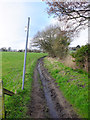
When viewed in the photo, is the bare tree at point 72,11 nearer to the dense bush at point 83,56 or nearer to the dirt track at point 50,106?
the dense bush at point 83,56

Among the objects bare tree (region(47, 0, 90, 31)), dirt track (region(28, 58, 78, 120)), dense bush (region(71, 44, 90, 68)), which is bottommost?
dirt track (region(28, 58, 78, 120))

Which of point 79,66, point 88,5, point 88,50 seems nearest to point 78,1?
point 88,5

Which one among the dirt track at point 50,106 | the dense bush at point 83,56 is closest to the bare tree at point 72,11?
the dense bush at point 83,56

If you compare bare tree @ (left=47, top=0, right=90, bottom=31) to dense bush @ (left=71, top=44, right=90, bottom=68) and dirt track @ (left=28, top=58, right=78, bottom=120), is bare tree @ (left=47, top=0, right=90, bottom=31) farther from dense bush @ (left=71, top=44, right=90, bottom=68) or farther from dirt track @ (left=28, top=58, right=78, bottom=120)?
dirt track @ (left=28, top=58, right=78, bottom=120)

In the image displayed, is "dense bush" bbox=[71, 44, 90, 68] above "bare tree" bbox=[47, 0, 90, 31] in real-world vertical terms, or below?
below

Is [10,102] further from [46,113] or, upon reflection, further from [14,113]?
[46,113]

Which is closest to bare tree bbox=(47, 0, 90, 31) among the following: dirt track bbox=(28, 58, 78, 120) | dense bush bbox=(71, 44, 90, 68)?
dense bush bbox=(71, 44, 90, 68)

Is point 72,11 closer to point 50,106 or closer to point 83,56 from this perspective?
point 83,56

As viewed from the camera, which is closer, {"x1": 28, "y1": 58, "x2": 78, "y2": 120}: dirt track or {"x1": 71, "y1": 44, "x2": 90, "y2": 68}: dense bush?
{"x1": 28, "y1": 58, "x2": 78, "y2": 120}: dirt track

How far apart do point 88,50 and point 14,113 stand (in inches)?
298

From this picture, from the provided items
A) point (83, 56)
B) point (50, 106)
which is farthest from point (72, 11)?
point (50, 106)

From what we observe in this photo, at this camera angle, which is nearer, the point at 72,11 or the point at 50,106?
the point at 50,106

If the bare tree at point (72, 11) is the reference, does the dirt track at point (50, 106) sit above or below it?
below

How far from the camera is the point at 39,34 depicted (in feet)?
95.5
